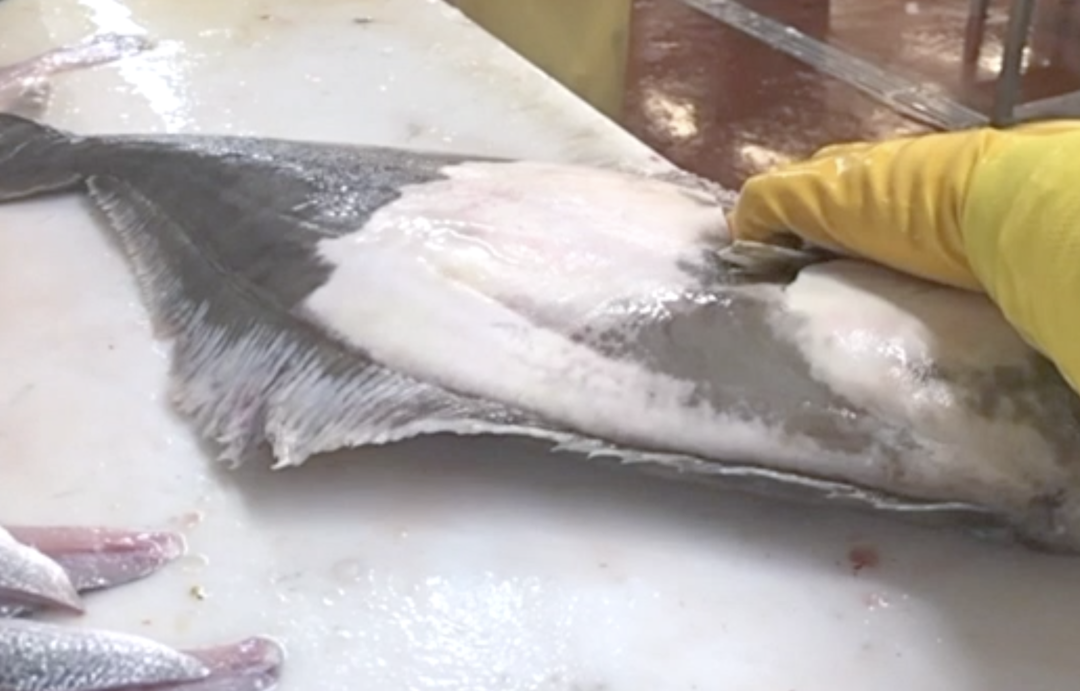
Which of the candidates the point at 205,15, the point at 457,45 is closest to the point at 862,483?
the point at 457,45

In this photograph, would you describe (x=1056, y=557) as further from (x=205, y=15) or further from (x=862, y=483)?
(x=205, y=15)

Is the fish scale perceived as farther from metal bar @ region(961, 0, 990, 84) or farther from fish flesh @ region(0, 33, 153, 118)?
metal bar @ region(961, 0, 990, 84)

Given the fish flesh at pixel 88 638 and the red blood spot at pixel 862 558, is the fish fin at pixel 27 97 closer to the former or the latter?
the fish flesh at pixel 88 638

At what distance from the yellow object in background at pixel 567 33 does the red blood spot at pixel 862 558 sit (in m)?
1.31

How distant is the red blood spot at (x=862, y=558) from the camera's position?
2.78 ft

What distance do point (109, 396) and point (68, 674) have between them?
0.32 metres

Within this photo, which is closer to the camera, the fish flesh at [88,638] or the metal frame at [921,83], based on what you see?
the fish flesh at [88,638]

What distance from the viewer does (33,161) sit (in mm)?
1271

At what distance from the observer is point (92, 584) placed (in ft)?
2.69

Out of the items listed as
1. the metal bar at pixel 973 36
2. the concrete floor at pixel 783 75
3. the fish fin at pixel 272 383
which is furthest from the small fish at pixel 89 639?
the metal bar at pixel 973 36

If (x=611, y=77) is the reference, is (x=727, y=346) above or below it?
above

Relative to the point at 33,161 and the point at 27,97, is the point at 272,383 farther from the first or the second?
the point at 27,97

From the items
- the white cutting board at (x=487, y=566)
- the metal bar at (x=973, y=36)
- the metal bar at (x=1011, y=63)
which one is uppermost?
the white cutting board at (x=487, y=566)

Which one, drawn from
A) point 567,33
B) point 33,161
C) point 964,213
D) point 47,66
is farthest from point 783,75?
point 964,213
